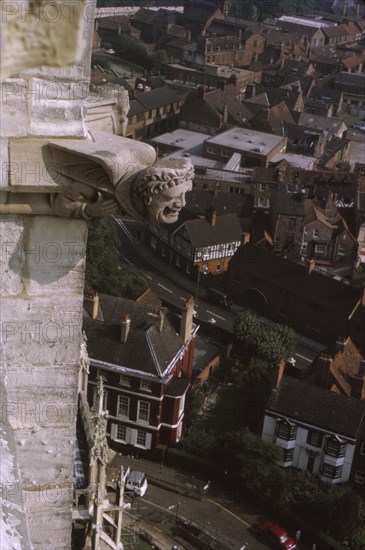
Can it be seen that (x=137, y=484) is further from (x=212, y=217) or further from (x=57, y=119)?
(x=57, y=119)

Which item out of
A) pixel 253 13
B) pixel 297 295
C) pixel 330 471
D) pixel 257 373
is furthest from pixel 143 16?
pixel 330 471

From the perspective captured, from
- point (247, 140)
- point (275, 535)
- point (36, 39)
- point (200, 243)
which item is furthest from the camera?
point (247, 140)

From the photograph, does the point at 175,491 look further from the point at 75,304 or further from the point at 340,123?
the point at 340,123

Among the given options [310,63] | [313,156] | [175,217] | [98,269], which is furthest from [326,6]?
[175,217]

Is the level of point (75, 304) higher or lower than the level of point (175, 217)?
lower

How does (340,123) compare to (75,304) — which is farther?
(340,123)

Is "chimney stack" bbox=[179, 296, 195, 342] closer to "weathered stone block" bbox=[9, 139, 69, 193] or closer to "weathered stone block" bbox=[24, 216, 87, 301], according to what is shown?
"weathered stone block" bbox=[24, 216, 87, 301]

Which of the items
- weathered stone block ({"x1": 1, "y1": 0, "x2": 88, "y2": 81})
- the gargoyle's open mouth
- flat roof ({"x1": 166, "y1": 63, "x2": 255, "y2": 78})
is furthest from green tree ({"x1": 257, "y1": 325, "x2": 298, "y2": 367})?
flat roof ({"x1": 166, "y1": 63, "x2": 255, "y2": 78})
